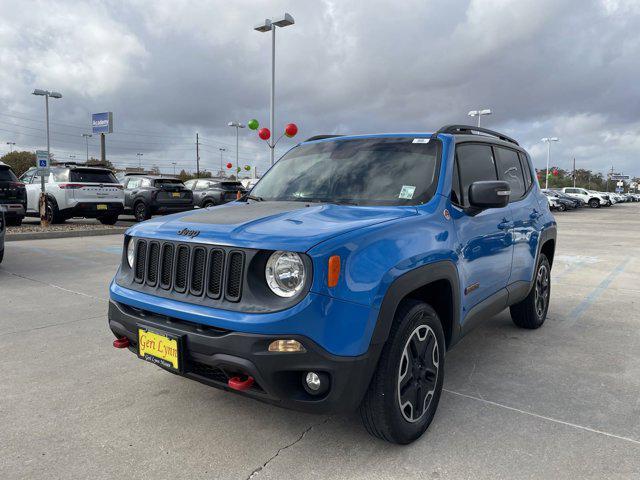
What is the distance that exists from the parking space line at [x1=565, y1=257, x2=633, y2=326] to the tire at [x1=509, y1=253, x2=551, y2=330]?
16.3 inches

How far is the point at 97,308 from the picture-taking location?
5438 millimetres

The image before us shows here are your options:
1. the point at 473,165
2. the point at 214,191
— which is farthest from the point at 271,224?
the point at 214,191

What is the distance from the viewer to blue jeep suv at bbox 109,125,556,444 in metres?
2.24

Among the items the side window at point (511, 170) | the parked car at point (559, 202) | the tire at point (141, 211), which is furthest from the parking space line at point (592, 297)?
the parked car at point (559, 202)

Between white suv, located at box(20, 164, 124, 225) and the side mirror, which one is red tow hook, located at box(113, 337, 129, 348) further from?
white suv, located at box(20, 164, 124, 225)

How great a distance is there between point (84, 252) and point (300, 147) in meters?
7.20

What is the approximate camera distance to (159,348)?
259cm

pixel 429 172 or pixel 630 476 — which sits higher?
pixel 429 172

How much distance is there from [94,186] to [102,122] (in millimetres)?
23250

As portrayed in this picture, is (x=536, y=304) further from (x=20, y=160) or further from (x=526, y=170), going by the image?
(x=20, y=160)

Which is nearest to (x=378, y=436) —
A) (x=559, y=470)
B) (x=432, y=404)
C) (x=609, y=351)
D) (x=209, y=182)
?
(x=432, y=404)

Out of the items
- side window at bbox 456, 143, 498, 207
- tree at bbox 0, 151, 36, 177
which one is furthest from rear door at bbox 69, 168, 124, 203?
tree at bbox 0, 151, 36, 177

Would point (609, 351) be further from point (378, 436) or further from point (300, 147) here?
point (300, 147)

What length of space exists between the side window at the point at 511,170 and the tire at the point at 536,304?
0.80m
